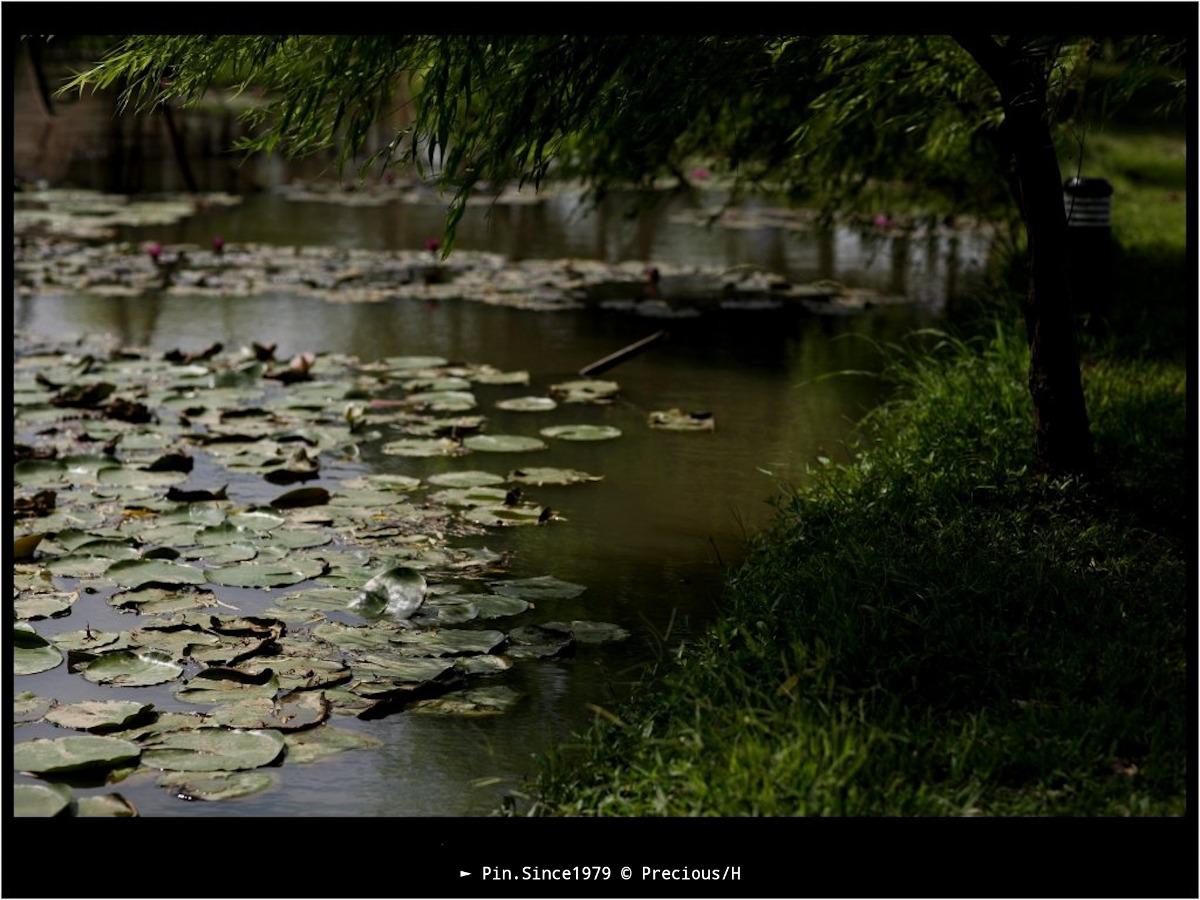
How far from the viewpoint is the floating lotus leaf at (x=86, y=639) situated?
3.48m

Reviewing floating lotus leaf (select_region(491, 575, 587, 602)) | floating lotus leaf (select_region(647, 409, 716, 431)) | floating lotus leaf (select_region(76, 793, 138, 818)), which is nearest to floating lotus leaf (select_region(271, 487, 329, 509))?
floating lotus leaf (select_region(491, 575, 587, 602))

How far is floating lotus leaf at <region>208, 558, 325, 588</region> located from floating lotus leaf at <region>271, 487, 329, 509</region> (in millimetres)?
536

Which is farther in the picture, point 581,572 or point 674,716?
point 581,572

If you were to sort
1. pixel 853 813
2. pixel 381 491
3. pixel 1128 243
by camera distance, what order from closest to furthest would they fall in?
pixel 853 813 < pixel 381 491 < pixel 1128 243

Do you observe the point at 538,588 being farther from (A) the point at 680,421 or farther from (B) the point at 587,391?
(B) the point at 587,391

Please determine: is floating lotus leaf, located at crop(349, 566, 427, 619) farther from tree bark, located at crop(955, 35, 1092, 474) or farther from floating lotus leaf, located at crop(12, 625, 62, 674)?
tree bark, located at crop(955, 35, 1092, 474)

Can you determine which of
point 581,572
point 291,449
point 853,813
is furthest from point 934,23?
point 291,449

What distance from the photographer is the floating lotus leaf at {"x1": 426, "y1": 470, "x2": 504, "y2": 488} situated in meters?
4.84

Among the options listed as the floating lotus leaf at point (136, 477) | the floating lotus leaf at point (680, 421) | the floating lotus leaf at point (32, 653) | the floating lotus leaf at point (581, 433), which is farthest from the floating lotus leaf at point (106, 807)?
the floating lotus leaf at point (680, 421)

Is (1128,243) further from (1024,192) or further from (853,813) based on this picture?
(853,813)

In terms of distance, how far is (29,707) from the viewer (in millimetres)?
3160

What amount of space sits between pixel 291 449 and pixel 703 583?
1867 mm

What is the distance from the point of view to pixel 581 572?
412 centimetres

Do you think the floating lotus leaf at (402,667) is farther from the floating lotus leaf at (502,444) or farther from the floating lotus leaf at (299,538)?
the floating lotus leaf at (502,444)
